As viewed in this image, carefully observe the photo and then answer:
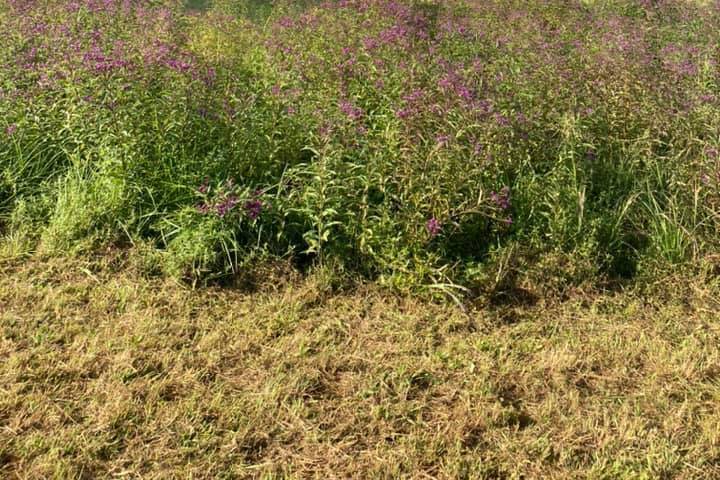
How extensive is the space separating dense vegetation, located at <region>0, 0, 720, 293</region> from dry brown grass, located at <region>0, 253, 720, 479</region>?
28 centimetres

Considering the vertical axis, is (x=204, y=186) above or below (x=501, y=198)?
below

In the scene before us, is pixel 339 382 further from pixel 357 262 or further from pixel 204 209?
pixel 204 209

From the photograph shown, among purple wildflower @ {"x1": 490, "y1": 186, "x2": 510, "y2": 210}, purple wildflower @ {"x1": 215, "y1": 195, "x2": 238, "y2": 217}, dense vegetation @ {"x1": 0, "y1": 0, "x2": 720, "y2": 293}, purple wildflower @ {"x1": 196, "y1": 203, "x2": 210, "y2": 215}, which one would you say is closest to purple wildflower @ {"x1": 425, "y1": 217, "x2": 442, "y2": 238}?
dense vegetation @ {"x1": 0, "y1": 0, "x2": 720, "y2": 293}

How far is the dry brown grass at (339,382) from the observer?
2.76m

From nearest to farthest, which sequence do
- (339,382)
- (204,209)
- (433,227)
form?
(339,382)
(433,227)
(204,209)

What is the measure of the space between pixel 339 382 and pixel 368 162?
1.55 meters

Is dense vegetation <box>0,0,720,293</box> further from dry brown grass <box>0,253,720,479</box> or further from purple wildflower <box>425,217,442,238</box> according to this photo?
dry brown grass <box>0,253,720,479</box>

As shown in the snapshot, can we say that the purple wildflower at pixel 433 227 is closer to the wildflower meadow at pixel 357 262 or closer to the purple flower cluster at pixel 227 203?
the wildflower meadow at pixel 357 262

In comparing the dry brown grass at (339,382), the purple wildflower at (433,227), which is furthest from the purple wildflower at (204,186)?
the purple wildflower at (433,227)

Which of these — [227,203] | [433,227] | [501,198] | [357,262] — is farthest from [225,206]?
[501,198]

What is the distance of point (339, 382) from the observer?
10.6 ft

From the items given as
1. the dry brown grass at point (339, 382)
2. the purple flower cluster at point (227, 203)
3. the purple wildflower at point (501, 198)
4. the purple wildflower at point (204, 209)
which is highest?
the purple wildflower at point (501, 198)

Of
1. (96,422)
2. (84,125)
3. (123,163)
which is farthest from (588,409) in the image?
(84,125)

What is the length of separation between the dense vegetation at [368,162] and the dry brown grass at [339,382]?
28 centimetres
